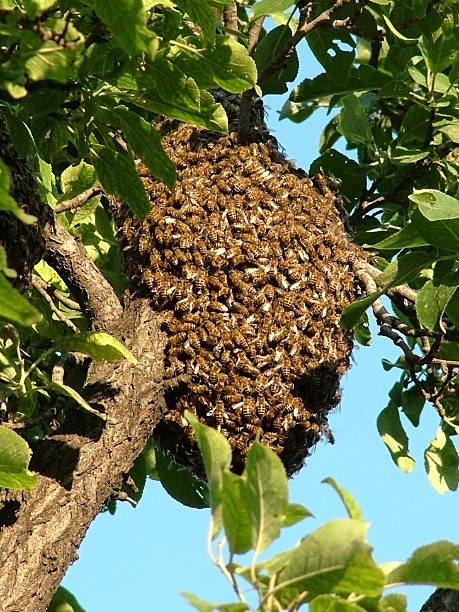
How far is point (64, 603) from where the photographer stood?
2.34 meters

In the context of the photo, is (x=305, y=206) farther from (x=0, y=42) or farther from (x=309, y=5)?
(x=0, y=42)

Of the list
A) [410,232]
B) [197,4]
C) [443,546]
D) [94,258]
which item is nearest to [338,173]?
[94,258]

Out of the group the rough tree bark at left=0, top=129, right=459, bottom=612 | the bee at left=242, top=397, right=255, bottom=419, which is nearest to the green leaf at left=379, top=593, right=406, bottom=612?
the rough tree bark at left=0, top=129, right=459, bottom=612

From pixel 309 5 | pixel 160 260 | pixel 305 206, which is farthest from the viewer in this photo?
pixel 309 5

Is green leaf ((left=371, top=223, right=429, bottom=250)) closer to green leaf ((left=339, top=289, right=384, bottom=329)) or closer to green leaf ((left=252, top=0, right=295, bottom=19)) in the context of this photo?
green leaf ((left=339, top=289, right=384, bottom=329))

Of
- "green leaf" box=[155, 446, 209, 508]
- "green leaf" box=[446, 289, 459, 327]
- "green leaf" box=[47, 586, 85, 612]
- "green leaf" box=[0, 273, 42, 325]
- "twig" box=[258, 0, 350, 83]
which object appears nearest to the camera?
"green leaf" box=[0, 273, 42, 325]

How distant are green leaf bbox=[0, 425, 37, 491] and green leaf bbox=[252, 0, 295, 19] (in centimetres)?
123

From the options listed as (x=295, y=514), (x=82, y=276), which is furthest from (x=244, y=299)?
(x=295, y=514)

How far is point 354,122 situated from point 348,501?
5.80 feet

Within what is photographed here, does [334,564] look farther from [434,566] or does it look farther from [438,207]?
[438,207]

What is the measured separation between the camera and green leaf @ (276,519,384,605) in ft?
3.13

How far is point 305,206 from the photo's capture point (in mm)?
2336

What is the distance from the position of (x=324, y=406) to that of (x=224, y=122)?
0.75 meters

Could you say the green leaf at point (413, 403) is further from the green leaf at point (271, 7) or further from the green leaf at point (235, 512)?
the green leaf at point (235, 512)
